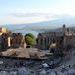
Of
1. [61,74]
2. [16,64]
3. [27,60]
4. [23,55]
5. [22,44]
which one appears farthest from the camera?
[22,44]

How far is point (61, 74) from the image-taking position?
17.6 metres

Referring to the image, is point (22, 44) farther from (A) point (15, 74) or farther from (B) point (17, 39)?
(A) point (15, 74)

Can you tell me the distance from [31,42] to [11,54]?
53.0 feet

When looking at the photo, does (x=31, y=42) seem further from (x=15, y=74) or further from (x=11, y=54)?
(x=15, y=74)

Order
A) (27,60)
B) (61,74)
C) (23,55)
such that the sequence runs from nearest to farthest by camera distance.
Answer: (61,74) → (27,60) → (23,55)

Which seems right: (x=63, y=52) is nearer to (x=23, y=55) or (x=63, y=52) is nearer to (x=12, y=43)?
(x=23, y=55)

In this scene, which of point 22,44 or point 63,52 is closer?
point 63,52

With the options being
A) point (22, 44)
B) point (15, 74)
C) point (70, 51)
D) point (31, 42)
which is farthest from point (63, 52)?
point (31, 42)

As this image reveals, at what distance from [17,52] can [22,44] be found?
9451mm

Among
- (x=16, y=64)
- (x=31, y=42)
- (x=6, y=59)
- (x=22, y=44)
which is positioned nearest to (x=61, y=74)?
(x=16, y=64)

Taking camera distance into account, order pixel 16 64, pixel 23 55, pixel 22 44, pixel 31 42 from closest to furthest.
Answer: pixel 16 64, pixel 23 55, pixel 22 44, pixel 31 42

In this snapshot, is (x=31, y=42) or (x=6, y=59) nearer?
(x=6, y=59)

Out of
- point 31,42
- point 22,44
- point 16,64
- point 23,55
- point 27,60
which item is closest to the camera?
point 16,64

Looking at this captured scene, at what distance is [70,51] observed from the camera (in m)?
26.3
